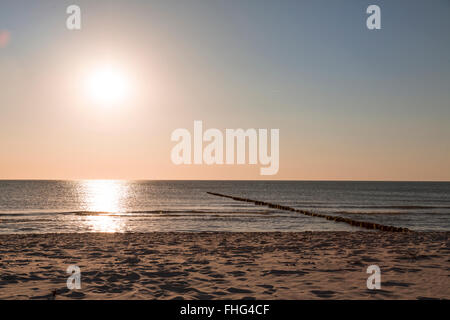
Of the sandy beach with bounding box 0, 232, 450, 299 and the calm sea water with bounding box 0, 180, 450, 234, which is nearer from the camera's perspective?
the sandy beach with bounding box 0, 232, 450, 299

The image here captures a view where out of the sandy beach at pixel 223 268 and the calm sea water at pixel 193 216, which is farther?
the calm sea water at pixel 193 216

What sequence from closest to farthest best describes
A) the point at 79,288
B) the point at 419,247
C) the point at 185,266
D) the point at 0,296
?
the point at 0,296 → the point at 79,288 → the point at 185,266 → the point at 419,247

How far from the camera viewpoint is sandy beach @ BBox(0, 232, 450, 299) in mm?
8453

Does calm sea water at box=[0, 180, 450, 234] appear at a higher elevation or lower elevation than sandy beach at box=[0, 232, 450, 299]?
lower

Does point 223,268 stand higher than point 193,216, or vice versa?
point 223,268

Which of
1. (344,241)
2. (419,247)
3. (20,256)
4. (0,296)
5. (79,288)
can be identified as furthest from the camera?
(344,241)

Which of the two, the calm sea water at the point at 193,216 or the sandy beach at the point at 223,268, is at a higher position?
the sandy beach at the point at 223,268

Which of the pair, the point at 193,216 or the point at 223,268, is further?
the point at 193,216

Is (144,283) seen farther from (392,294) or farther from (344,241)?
(344,241)

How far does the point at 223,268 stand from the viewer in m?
11.0

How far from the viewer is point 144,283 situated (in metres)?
9.26

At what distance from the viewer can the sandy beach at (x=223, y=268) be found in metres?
8.45
